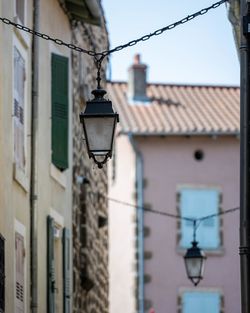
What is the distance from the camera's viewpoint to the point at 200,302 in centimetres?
3734

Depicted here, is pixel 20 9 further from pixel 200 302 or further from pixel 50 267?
pixel 200 302

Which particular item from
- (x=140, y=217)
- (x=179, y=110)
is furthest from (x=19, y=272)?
(x=179, y=110)

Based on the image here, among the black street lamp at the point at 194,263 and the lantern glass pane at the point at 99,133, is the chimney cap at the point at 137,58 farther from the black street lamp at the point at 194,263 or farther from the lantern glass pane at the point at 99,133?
the lantern glass pane at the point at 99,133

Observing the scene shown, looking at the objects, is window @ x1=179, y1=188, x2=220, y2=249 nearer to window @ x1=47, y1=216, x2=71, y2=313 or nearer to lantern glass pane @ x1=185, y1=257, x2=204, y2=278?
lantern glass pane @ x1=185, y1=257, x2=204, y2=278

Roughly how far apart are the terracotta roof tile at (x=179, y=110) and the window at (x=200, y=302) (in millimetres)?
3974

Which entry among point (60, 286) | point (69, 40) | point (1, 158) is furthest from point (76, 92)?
point (1, 158)

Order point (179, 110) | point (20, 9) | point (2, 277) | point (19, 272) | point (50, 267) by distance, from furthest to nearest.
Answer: point (179, 110) → point (50, 267) → point (20, 9) → point (19, 272) → point (2, 277)

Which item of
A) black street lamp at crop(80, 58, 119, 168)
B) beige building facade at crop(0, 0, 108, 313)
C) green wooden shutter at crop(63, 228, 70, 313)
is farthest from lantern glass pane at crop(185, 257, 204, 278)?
black street lamp at crop(80, 58, 119, 168)

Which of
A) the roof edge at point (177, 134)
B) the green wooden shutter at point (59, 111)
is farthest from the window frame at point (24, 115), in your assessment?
the roof edge at point (177, 134)

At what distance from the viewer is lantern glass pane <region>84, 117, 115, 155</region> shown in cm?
1309

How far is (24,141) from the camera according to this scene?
16.9m

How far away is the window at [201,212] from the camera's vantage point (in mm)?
37688

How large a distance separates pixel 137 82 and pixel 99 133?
27.0 meters

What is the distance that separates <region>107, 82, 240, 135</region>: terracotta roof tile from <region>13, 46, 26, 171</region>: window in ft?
67.2
